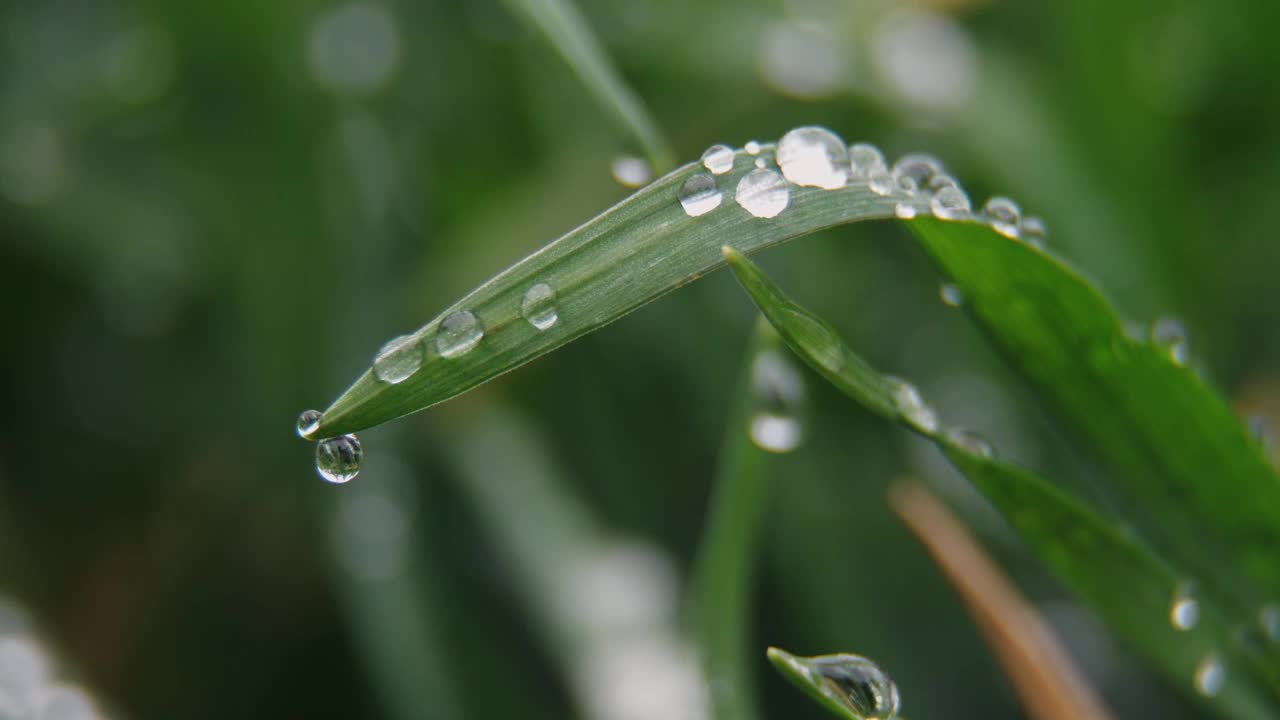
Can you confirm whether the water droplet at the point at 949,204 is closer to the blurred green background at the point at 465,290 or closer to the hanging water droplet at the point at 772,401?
the hanging water droplet at the point at 772,401

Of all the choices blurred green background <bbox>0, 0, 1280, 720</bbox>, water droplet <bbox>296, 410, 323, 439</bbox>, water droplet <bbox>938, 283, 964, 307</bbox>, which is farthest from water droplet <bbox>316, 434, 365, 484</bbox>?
blurred green background <bbox>0, 0, 1280, 720</bbox>

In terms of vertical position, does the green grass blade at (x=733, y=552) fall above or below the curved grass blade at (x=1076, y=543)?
below

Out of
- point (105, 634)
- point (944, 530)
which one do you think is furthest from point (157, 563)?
point (944, 530)

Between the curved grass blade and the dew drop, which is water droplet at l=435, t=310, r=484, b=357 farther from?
the dew drop

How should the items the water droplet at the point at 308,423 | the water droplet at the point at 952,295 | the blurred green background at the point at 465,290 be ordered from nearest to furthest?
1. the water droplet at the point at 308,423
2. the water droplet at the point at 952,295
3. the blurred green background at the point at 465,290

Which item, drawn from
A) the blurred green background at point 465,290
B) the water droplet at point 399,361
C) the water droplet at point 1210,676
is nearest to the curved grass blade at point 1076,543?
the water droplet at point 1210,676

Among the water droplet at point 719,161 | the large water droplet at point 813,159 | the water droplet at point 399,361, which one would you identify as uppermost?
the large water droplet at point 813,159

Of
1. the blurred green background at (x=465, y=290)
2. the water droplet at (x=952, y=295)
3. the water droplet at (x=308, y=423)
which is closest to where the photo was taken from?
the water droplet at (x=308, y=423)

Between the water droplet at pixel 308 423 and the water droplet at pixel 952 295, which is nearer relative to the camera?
the water droplet at pixel 308 423
